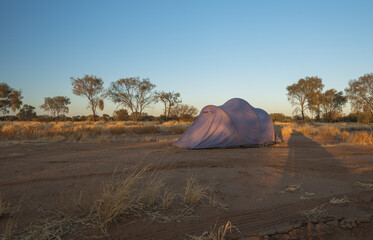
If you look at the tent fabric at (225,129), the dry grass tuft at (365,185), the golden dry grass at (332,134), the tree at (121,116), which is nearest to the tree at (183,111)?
the tree at (121,116)

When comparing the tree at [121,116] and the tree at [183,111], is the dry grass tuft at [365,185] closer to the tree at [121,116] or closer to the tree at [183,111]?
the tree at [183,111]

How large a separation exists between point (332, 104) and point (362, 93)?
8715 mm

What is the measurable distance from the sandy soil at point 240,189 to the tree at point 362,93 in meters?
27.2

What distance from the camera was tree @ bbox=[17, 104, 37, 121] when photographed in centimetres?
3766

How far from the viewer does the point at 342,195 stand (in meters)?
3.69

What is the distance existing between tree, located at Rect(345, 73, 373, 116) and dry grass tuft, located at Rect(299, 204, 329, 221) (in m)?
31.4

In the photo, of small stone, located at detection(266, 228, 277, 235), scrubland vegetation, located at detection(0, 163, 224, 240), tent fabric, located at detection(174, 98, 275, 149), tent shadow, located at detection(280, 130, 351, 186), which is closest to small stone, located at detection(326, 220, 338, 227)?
small stone, located at detection(266, 228, 277, 235)

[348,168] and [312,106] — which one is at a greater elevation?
[312,106]

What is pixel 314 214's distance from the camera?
294cm

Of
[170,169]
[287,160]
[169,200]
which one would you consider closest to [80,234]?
[169,200]

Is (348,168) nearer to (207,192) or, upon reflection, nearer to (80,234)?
(207,192)

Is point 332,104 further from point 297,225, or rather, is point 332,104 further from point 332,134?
point 297,225

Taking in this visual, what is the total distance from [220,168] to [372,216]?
9.94 feet

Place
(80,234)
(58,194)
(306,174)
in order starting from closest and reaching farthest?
(80,234) < (58,194) < (306,174)
